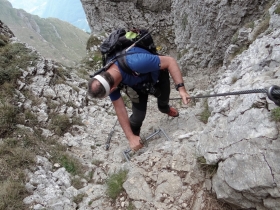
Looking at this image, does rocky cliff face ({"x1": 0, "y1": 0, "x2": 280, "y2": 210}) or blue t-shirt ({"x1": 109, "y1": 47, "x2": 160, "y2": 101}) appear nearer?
rocky cliff face ({"x1": 0, "y1": 0, "x2": 280, "y2": 210})

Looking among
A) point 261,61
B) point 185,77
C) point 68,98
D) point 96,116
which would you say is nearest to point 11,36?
point 68,98

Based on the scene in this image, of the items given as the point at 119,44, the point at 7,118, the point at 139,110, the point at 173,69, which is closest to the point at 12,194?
the point at 7,118

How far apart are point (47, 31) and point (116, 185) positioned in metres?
145

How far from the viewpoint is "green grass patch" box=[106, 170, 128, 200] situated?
177 inches

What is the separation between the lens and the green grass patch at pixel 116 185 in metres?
4.49

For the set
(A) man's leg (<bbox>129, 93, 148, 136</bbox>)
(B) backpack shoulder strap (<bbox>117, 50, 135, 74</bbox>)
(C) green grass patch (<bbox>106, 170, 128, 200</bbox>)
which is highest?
(B) backpack shoulder strap (<bbox>117, 50, 135, 74</bbox>)

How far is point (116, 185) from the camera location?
4.57m

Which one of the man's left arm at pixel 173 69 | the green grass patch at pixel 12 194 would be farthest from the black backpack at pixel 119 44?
the green grass patch at pixel 12 194

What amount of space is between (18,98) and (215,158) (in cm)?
691

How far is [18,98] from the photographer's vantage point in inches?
321

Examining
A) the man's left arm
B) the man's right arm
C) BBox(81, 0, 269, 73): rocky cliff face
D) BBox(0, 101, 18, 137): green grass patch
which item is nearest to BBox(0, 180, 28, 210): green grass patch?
BBox(0, 101, 18, 137): green grass patch

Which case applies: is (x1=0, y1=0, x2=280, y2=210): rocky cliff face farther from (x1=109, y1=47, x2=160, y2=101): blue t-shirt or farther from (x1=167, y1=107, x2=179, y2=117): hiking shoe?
(x1=109, y1=47, x2=160, y2=101): blue t-shirt

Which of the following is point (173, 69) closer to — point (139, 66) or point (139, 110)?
point (139, 66)

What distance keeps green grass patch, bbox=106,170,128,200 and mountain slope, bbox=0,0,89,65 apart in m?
108
